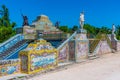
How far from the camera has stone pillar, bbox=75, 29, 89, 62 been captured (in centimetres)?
1965

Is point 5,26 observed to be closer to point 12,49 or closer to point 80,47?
point 12,49

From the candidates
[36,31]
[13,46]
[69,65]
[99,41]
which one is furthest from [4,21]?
[69,65]

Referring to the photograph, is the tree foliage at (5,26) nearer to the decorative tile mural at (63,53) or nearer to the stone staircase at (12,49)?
the stone staircase at (12,49)

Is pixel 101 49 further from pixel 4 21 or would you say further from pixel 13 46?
pixel 4 21

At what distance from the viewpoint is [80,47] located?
2030 cm

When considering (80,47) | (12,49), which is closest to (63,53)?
(80,47)

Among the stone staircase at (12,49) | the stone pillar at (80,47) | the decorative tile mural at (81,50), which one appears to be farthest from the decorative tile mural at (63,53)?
the stone staircase at (12,49)

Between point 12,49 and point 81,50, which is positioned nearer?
point 12,49

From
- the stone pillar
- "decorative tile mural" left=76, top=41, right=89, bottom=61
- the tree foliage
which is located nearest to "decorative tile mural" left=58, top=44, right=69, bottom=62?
the stone pillar

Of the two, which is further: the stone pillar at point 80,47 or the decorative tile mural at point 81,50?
the decorative tile mural at point 81,50

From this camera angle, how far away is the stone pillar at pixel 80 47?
64.5 feet

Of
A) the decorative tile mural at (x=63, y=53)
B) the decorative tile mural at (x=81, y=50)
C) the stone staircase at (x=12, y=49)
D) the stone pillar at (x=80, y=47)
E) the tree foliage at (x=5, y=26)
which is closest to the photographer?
the decorative tile mural at (x=63, y=53)

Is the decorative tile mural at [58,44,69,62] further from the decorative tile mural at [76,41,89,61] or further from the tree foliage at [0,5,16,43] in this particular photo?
the tree foliage at [0,5,16,43]

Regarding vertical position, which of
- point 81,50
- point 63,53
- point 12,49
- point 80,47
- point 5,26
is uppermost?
point 5,26
